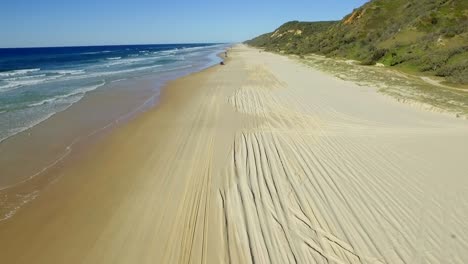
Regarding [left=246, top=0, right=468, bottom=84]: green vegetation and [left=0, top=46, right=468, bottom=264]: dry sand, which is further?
[left=246, top=0, right=468, bottom=84]: green vegetation

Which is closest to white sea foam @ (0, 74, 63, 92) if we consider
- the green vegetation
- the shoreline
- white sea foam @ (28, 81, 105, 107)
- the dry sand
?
white sea foam @ (28, 81, 105, 107)

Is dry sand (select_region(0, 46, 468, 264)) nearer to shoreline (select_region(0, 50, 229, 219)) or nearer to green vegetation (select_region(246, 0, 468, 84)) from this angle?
shoreline (select_region(0, 50, 229, 219))

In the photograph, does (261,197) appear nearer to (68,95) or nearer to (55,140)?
(55,140)

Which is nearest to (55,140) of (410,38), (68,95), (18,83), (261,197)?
(261,197)

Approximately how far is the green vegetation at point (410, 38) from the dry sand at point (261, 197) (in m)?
11.5

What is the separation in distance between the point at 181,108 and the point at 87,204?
914 cm

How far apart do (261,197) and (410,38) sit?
1174 inches

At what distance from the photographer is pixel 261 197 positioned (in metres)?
6.63

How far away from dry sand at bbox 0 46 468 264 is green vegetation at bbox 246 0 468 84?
11545mm

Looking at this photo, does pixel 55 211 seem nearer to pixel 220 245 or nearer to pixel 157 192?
pixel 157 192

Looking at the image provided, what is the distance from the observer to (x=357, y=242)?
5121 millimetres

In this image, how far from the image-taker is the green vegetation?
20938 mm

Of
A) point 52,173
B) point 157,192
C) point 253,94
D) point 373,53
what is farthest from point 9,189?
point 373,53

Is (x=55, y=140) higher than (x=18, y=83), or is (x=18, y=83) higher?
(x=18, y=83)
